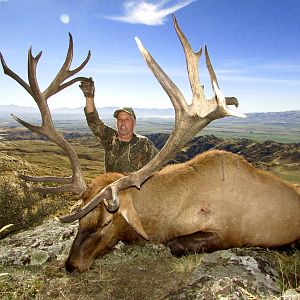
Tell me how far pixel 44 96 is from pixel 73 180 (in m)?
1.53

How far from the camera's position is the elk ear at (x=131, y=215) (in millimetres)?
5324

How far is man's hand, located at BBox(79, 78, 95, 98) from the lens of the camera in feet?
25.7

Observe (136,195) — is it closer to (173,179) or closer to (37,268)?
(173,179)

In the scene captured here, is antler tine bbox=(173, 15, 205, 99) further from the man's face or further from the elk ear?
Result: the man's face

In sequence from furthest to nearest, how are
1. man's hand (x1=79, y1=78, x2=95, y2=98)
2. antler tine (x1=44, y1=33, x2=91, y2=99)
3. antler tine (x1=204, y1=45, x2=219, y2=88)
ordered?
man's hand (x1=79, y1=78, x2=95, y2=98), antler tine (x1=44, y1=33, x2=91, y2=99), antler tine (x1=204, y1=45, x2=219, y2=88)

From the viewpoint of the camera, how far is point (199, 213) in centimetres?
538

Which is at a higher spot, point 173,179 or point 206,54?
point 206,54

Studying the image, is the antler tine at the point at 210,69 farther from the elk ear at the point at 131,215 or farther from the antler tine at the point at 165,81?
the elk ear at the point at 131,215

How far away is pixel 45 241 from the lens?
20.7 feet

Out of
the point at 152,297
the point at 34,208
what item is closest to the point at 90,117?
the point at 34,208

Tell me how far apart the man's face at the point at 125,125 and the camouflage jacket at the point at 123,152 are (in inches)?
5.6

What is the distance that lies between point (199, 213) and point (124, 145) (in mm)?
3495

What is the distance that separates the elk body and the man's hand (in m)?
2.08

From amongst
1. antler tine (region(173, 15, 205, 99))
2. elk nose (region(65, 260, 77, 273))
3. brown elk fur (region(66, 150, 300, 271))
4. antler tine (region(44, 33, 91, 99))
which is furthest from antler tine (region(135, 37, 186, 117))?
elk nose (region(65, 260, 77, 273))
